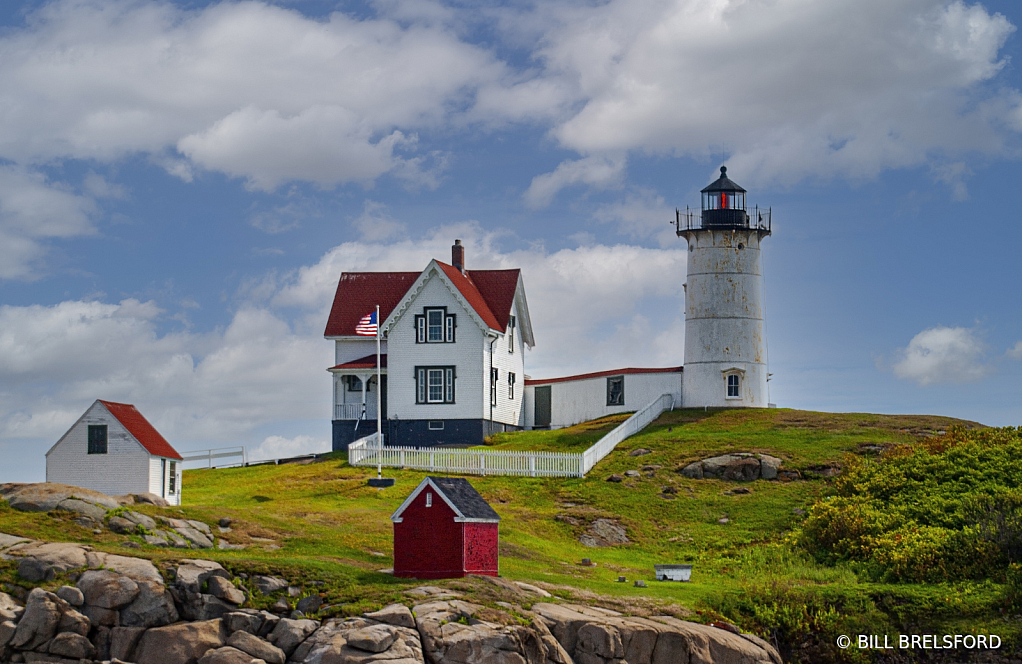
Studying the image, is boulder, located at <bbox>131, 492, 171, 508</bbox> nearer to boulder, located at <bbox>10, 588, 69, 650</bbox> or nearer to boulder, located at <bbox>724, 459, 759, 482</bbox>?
boulder, located at <bbox>10, 588, 69, 650</bbox>

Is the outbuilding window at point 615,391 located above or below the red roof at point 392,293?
below

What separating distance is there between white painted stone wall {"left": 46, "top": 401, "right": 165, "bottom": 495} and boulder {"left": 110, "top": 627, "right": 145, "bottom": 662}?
13.7 metres

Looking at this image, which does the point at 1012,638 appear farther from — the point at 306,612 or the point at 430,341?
the point at 430,341

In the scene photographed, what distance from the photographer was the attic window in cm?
3622

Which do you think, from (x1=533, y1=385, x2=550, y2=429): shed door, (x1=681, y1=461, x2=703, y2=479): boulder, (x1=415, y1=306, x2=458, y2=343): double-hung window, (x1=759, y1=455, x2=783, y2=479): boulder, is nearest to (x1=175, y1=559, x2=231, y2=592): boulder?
(x1=681, y1=461, x2=703, y2=479): boulder

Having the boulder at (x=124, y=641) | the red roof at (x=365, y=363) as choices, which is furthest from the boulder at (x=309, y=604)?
the red roof at (x=365, y=363)

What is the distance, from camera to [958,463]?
125ft

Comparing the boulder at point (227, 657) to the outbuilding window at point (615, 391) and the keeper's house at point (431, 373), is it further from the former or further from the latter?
the outbuilding window at point (615, 391)

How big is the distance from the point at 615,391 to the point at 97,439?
27.5 meters

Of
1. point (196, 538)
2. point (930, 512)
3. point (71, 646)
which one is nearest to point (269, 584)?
point (71, 646)

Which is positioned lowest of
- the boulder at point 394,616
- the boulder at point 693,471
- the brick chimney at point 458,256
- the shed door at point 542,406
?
the boulder at point 394,616

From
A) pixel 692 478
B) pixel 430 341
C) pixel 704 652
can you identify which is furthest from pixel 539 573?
pixel 430 341

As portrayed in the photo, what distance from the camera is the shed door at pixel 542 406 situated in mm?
59562

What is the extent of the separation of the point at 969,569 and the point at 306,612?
56.4ft
